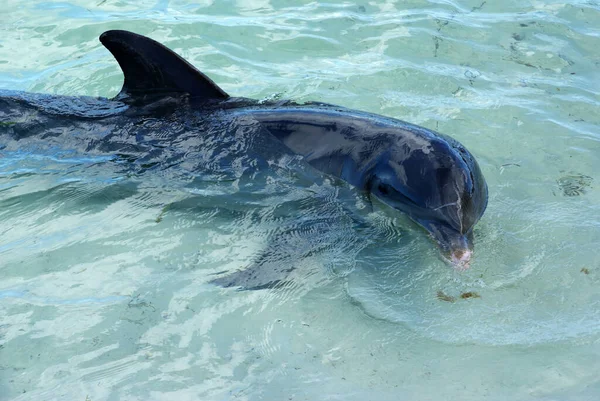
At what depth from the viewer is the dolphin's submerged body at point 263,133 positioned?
208 inches

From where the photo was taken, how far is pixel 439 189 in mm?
5254

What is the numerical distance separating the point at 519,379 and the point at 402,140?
2091 millimetres

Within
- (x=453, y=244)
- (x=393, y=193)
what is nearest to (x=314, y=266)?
(x=393, y=193)

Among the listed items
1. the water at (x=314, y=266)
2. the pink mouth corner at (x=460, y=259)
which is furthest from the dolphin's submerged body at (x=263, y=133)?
the water at (x=314, y=266)

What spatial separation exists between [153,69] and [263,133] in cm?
118

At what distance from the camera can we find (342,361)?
4.38 meters

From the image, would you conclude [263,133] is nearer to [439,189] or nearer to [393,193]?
[393,193]

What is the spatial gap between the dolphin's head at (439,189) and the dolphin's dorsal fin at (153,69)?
184 cm

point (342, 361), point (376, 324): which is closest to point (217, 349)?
point (342, 361)

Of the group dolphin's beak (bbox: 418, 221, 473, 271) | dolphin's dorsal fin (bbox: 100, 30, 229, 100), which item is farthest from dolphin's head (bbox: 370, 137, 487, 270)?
dolphin's dorsal fin (bbox: 100, 30, 229, 100)

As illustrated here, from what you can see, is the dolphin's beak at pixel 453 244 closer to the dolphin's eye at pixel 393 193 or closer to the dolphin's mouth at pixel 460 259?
the dolphin's mouth at pixel 460 259

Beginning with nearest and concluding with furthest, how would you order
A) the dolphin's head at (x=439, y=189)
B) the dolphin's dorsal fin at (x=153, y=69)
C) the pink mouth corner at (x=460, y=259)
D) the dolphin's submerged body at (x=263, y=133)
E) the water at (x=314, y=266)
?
1. the water at (x=314, y=266)
2. the pink mouth corner at (x=460, y=259)
3. the dolphin's head at (x=439, y=189)
4. the dolphin's submerged body at (x=263, y=133)
5. the dolphin's dorsal fin at (x=153, y=69)

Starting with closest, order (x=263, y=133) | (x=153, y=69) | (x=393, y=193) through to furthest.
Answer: (x=393, y=193)
(x=263, y=133)
(x=153, y=69)

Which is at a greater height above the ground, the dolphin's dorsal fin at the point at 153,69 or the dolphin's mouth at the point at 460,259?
the dolphin's dorsal fin at the point at 153,69
